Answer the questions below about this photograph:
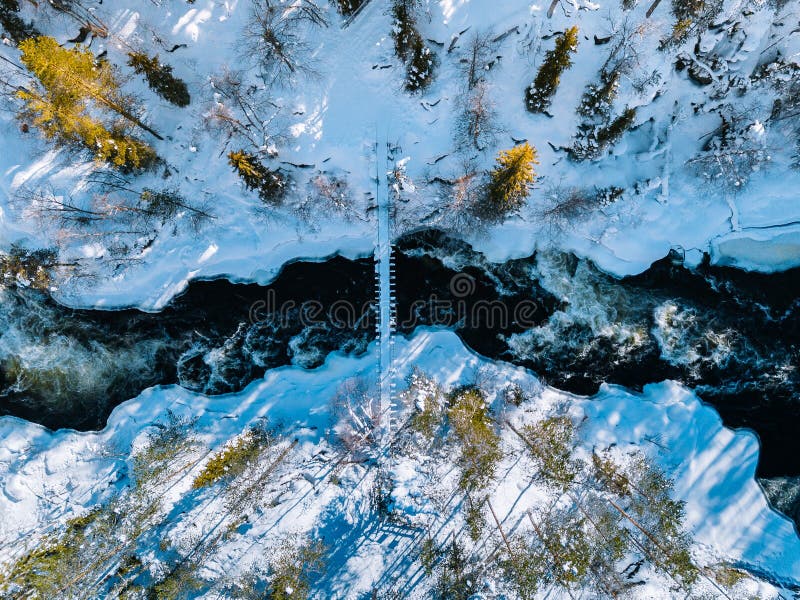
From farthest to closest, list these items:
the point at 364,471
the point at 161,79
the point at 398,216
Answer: the point at 398,216, the point at 364,471, the point at 161,79

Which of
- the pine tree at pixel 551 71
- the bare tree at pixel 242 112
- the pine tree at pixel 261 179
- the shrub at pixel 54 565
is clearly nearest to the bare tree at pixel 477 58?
the pine tree at pixel 551 71

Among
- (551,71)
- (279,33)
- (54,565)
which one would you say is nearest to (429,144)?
(551,71)

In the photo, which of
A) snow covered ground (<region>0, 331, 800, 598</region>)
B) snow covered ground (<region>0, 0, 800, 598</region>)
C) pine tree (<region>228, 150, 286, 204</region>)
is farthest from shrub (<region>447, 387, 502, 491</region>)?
pine tree (<region>228, 150, 286, 204</region>)

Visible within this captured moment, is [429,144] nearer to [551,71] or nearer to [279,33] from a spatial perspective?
[551,71]

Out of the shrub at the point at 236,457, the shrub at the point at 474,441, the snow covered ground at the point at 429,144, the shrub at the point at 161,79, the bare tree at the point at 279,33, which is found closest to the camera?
the shrub at the point at 161,79

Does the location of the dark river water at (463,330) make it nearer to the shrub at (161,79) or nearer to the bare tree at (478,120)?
the bare tree at (478,120)

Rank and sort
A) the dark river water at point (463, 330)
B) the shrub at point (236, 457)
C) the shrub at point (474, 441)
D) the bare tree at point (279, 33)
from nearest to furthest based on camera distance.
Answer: the bare tree at point (279, 33), the shrub at point (236, 457), the shrub at point (474, 441), the dark river water at point (463, 330)

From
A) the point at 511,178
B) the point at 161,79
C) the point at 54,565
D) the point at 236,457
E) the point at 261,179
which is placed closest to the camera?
the point at 511,178
